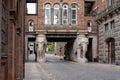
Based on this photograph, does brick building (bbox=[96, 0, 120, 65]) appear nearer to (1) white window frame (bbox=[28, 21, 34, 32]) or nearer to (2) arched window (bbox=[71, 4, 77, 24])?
(2) arched window (bbox=[71, 4, 77, 24])

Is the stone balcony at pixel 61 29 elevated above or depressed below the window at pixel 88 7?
below

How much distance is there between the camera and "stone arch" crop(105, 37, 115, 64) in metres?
40.9

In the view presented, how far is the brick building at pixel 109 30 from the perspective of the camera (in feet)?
126

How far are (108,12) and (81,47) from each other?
7754mm

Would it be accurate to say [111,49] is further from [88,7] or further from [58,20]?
[88,7]

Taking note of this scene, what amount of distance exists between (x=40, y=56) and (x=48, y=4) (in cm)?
749

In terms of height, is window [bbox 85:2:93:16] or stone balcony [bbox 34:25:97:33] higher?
window [bbox 85:2:93:16]

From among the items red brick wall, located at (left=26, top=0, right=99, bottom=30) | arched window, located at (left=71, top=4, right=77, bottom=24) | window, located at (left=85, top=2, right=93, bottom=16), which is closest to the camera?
red brick wall, located at (left=26, top=0, right=99, bottom=30)

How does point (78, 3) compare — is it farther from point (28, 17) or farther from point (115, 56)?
point (115, 56)

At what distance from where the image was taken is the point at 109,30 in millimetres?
41750

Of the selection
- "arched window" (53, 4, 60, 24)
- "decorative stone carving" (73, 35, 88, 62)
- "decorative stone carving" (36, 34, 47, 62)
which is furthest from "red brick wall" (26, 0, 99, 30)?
"decorative stone carving" (73, 35, 88, 62)

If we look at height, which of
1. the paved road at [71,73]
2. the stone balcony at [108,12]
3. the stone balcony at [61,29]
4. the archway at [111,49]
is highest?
the stone balcony at [108,12]

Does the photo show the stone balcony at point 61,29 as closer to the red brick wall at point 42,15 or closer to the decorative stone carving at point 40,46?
the red brick wall at point 42,15

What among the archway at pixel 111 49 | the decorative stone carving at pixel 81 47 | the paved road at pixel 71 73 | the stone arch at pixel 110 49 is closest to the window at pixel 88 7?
the decorative stone carving at pixel 81 47
